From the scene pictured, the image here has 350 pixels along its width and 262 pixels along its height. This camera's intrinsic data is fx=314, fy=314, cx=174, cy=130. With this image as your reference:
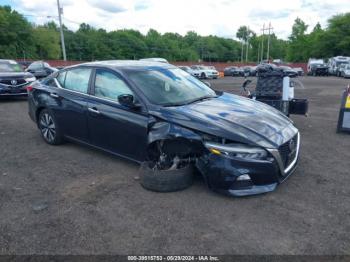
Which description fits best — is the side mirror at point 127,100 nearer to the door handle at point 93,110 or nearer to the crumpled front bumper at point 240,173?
the door handle at point 93,110

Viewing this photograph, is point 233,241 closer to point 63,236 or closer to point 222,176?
point 222,176

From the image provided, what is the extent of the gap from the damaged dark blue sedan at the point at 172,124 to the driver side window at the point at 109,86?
0.05 ft

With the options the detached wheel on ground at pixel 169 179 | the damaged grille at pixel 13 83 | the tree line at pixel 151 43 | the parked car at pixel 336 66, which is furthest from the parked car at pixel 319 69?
the detached wheel on ground at pixel 169 179

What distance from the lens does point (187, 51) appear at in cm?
11588

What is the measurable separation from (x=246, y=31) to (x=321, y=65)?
9355 cm

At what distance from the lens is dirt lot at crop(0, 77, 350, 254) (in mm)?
2850

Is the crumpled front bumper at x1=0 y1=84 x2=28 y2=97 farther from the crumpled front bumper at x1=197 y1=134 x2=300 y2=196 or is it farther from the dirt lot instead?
the crumpled front bumper at x1=197 y1=134 x2=300 y2=196

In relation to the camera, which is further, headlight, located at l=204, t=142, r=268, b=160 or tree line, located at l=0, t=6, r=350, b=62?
tree line, located at l=0, t=6, r=350, b=62

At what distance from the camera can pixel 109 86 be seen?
4652 millimetres

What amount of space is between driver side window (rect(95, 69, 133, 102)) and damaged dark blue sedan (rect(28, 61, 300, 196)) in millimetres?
14

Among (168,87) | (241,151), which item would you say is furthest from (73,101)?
(241,151)

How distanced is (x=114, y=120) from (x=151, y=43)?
10663cm

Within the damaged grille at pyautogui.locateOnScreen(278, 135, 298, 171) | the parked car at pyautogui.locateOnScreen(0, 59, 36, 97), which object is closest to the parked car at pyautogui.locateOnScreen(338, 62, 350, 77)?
the parked car at pyautogui.locateOnScreen(0, 59, 36, 97)

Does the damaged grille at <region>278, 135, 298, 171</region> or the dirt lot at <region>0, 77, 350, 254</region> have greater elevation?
the damaged grille at <region>278, 135, 298, 171</region>
